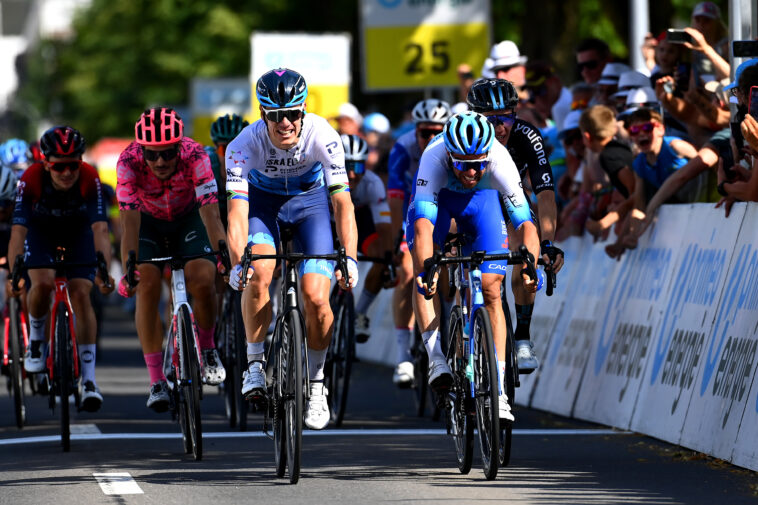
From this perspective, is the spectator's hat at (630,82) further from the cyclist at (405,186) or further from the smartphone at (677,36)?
the cyclist at (405,186)

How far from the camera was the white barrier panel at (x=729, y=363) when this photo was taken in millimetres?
10016

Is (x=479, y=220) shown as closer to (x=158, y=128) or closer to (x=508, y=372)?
Result: (x=508, y=372)

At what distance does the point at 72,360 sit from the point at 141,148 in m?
1.56

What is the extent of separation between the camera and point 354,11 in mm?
40250

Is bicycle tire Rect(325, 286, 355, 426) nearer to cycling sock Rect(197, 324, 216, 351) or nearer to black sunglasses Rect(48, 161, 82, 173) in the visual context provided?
cycling sock Rect(197, 324, 216, 351)

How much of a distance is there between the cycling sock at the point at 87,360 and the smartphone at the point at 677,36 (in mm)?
4647

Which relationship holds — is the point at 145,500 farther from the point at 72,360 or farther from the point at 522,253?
the point at 72,360

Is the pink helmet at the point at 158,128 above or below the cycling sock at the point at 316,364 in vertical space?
above

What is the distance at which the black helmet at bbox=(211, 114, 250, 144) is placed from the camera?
1352cm

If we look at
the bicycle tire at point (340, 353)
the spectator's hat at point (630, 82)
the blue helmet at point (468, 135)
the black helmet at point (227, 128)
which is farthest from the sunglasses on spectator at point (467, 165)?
the spectator's hat at point (630, 82)

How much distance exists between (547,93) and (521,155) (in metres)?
5.86

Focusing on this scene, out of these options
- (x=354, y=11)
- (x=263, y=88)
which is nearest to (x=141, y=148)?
(x=263, y=88)

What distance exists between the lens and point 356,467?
10297 millimetres

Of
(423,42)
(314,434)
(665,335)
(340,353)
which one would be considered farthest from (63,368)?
(423,42)
